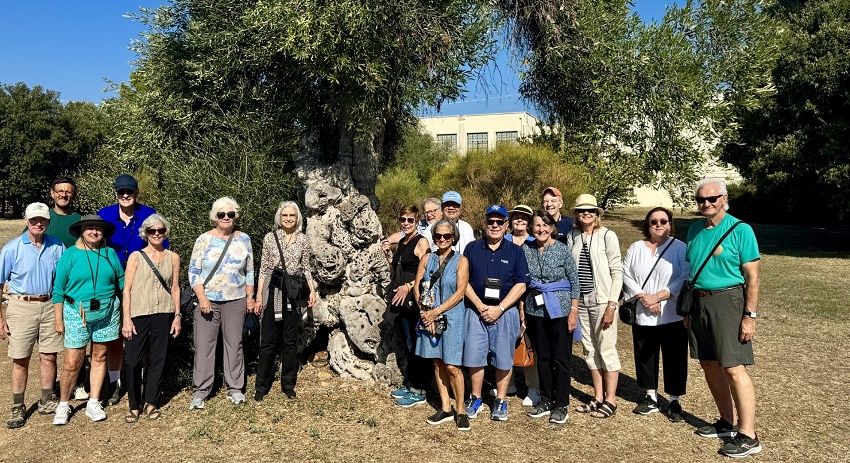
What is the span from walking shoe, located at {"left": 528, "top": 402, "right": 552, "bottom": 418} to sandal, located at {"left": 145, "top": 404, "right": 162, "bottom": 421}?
11.6 feet

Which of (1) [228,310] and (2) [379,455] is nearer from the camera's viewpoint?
(2) [379,455]

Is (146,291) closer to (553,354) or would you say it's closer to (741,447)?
(553,354)

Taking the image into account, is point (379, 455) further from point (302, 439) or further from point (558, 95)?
point (558, 95)

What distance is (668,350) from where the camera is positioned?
5336 millimetres

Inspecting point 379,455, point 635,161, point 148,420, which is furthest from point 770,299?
point 148,420

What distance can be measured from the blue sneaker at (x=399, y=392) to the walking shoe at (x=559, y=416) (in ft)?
4.86

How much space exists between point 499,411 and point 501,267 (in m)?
1.39

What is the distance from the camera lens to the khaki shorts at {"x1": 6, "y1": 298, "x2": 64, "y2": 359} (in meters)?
5.14

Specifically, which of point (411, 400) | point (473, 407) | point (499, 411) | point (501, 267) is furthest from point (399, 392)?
point (501, 267)

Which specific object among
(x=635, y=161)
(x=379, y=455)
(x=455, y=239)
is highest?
(x=635, y=161)

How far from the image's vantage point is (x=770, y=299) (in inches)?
484

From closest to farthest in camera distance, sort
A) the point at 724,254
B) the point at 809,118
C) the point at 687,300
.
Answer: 1. the point at 724,254
2. the point at 687,300
3. the point at 809,118

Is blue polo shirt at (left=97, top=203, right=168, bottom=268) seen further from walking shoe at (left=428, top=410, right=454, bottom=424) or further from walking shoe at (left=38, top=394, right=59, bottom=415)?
walking shoe at (left=428, top=410, right=454, bottom=424)

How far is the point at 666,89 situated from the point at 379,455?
590 centimetres
